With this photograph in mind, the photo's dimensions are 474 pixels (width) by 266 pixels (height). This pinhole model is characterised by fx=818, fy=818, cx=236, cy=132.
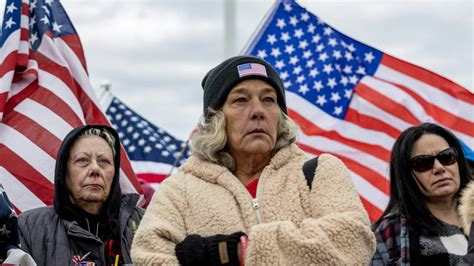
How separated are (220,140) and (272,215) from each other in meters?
0.47

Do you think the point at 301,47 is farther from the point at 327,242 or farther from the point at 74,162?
the point at 327,242

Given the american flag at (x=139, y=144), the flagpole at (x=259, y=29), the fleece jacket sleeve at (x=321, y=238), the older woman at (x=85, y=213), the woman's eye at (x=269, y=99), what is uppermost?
the flagpole at (x=259, y=29)

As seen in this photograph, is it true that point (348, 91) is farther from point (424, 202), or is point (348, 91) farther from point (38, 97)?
point (424, 202)

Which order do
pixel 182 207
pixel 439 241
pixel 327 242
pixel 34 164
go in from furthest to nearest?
pixel 34 164
pixel 439 241
pixel 182 207
pixel 327 242

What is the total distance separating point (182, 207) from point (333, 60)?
5169 mm

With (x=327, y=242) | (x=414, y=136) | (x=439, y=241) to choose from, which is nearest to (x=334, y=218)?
(x=327, y=242)

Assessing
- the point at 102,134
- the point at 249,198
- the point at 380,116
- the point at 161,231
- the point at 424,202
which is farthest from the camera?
the point at 380,116

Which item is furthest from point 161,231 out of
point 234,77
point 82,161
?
point 82,161

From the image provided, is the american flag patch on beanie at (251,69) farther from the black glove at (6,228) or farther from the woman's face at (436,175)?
the woman's face at (436,175)

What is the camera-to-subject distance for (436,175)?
189 inches

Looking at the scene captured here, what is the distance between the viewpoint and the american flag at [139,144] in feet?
38.8

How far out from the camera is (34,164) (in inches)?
236

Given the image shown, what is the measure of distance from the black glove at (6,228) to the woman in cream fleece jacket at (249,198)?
0.51 meters

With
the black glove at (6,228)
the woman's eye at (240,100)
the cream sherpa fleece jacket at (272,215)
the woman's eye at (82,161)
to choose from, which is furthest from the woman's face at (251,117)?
the woman's eye at (82,161)
